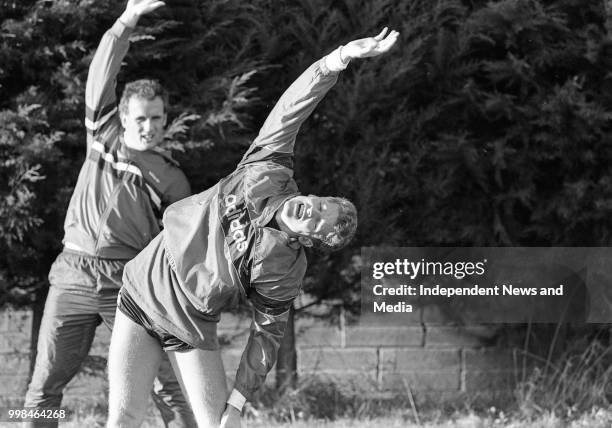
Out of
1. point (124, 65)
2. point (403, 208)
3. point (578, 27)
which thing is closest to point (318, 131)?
point (403, 208)

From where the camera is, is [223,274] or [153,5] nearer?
[223,274]

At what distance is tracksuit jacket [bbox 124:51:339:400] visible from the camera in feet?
11.0

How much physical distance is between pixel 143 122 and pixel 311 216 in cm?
129

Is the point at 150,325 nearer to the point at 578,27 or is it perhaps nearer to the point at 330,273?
the point at 330,273

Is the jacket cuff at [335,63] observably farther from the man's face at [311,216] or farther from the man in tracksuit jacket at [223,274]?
the man's face at [311,216]

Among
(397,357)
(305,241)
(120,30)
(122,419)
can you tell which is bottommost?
(397,357)

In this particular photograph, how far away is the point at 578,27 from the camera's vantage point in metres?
5.34

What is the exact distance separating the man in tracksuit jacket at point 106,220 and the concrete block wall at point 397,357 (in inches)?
68.8

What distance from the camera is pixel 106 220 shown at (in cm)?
418

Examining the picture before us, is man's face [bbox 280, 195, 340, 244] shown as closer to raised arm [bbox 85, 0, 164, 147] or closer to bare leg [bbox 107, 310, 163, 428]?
bare leg [bbox 107, 310, 163, 428]

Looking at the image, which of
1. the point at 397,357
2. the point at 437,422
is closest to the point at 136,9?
the point at 437,422

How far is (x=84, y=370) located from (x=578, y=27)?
344cm

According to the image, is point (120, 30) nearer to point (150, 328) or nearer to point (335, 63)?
point (335, 63)

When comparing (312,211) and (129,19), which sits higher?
(129,19)
